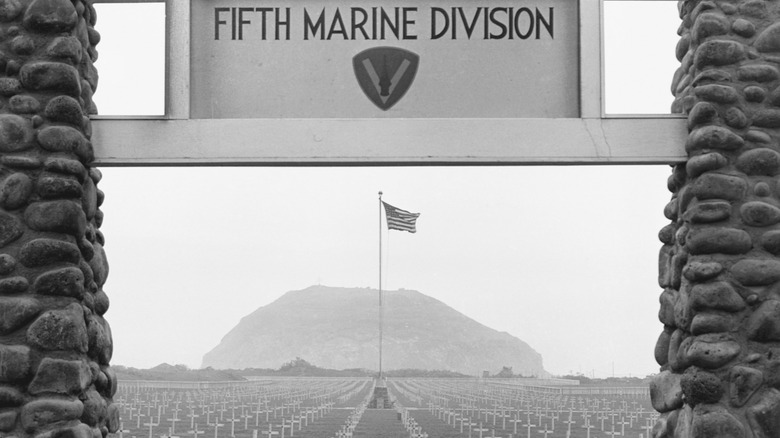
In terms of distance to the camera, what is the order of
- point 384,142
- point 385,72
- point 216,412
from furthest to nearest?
point 216,412
point 385,72
point 384,142

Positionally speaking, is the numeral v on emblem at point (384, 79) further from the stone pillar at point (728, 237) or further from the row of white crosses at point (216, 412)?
the row of white crosses at point (216, 412)

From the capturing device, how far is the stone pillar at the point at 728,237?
510cm

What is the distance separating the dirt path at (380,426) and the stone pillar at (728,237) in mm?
20580

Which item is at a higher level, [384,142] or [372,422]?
[384,142]

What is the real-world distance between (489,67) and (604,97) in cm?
69

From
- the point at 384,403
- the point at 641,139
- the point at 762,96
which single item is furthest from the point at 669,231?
the point at 384,403

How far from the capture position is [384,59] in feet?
19.3

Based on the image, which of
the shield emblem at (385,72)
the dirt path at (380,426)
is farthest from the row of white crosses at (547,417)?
the shield emblem at (385,72)

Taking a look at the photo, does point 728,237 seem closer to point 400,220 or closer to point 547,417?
point 400,220

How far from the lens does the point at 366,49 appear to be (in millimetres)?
5906

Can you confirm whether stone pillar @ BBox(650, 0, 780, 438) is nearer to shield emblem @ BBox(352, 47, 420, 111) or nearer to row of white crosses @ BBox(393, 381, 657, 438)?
shield emblem @ BBox(352, 47, 420, 111)

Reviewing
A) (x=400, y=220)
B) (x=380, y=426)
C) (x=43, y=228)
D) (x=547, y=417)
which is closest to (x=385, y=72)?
(x=43, y=228)

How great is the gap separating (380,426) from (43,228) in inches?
970

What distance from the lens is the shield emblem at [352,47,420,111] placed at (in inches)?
231
